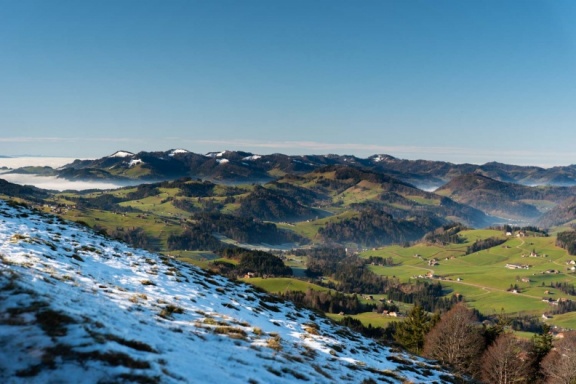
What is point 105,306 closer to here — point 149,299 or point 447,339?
point 149,299

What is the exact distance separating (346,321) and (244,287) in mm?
116883

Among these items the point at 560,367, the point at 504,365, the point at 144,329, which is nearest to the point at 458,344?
the point at 504,365

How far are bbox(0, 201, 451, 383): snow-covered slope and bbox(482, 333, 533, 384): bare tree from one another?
1113 inches

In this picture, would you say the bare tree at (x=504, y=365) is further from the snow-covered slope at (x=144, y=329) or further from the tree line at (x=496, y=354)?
the snow-covered slope at (x=144, y=329)

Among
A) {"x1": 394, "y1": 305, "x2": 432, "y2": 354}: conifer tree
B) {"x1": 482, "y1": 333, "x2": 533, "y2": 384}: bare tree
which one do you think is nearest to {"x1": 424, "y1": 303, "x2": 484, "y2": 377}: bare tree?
{"x1": 482, "y1": 333, "x2": 533, "y2": 384}: bare tree

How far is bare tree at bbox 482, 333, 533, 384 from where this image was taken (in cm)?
5000

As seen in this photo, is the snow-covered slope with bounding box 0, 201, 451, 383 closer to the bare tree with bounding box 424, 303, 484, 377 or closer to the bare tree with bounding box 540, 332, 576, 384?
the bare tree with bounding box 424, 303, 484, 377

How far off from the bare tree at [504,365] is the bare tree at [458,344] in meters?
1.77

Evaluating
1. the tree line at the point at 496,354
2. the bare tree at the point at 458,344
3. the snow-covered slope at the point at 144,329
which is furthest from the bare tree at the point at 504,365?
the snow-covered slope at the point at 144,329

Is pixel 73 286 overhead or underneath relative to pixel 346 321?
overhead

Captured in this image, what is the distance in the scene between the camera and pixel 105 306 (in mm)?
17984

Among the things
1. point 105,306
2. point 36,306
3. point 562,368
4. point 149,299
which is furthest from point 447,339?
point 36,306

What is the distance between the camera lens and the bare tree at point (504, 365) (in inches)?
1969

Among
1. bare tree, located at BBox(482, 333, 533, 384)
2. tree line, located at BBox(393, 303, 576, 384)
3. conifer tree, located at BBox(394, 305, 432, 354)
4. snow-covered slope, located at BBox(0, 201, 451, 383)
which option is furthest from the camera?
conifer tree, located at BBox(394, 305, 432, 354)
